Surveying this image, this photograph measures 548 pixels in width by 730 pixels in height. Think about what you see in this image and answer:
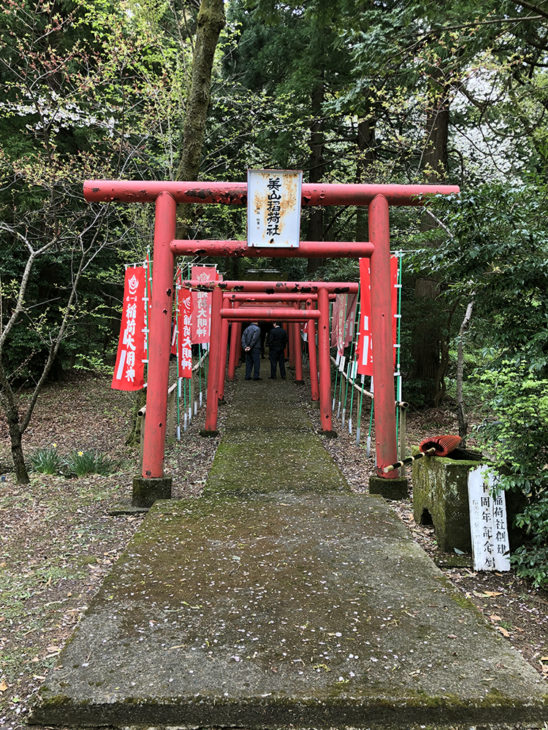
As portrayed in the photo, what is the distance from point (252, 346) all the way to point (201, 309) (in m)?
5.05

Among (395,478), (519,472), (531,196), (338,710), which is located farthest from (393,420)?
(338,710)

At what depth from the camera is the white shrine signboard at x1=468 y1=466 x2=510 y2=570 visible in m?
3.53

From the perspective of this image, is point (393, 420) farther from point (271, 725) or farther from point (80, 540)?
point (271, 725)

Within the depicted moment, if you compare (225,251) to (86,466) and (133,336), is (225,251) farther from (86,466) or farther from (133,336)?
(86,466)

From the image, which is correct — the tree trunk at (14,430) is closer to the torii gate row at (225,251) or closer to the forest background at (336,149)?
the forest background at (336,149)

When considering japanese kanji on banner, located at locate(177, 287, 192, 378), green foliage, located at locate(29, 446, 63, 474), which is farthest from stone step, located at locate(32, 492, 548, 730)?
japanese kanji on banner, located at locate(177, 287, 192, 378)

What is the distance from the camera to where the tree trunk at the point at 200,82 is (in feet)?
18.8

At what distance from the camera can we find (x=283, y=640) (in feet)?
7.73

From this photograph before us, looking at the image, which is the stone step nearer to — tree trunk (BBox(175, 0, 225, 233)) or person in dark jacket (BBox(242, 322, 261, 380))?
tree trunk (BBox(175, 0, 225, 233))

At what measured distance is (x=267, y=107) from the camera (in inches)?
454

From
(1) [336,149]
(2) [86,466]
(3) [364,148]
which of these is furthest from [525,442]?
(1) [336,149]

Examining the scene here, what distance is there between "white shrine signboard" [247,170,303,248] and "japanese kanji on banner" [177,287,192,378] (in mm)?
3613

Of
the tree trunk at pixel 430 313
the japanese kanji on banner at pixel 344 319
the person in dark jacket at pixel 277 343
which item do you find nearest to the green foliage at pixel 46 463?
the japanese kanji on banner at pixel 344 319

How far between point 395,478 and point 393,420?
61 cm
